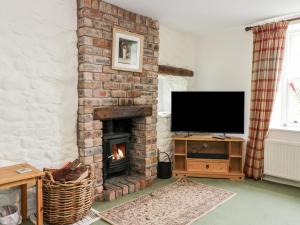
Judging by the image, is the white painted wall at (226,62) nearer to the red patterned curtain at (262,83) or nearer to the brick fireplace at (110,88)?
the red patterned curtain at (262,83)

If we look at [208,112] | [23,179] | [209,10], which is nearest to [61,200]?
[23,179]

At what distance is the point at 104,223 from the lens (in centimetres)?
239

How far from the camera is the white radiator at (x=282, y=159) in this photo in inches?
129

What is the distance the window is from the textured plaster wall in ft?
9.37

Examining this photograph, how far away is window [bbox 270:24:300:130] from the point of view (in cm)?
360

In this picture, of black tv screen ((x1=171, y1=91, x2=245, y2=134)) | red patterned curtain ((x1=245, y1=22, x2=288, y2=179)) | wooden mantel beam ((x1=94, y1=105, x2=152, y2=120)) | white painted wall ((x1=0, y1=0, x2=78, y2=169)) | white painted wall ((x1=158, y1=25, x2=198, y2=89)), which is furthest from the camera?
white painted wall ((x1=158, y1=25, x2=198, y2=89))

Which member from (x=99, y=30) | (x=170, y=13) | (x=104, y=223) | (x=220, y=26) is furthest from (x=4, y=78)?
(x=220, y=26)

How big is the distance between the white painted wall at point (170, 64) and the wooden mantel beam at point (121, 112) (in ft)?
1.89

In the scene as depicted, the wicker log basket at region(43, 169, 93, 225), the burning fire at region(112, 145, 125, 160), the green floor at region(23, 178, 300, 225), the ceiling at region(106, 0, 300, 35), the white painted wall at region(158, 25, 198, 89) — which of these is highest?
the ceiling at region(106, 0, 300, 35)

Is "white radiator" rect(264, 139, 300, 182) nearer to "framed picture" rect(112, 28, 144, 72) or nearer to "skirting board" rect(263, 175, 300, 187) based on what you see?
"skirting board" rect(263, 175, 300, 187)

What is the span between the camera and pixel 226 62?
4.13 m

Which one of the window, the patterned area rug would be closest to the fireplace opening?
→ the patterned area rug

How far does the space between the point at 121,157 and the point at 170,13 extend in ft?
6.46

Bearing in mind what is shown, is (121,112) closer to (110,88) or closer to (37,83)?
(110,88)
